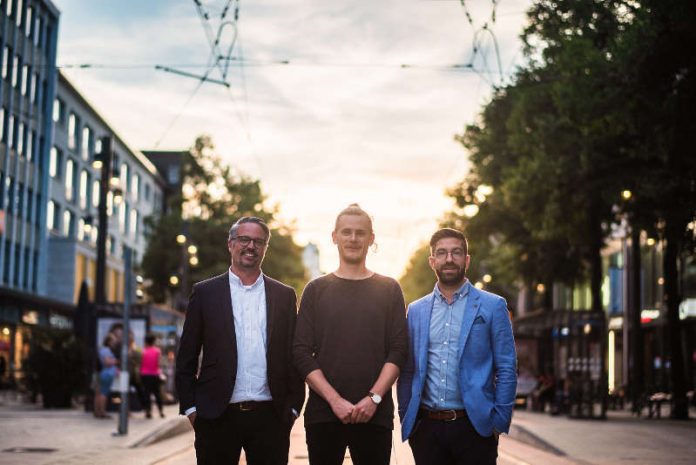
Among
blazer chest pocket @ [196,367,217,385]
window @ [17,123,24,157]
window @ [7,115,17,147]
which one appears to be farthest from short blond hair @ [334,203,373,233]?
window @ [17,123,24,157]

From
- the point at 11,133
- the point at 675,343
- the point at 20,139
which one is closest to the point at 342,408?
the point at 675,343

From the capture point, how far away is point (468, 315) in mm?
6387

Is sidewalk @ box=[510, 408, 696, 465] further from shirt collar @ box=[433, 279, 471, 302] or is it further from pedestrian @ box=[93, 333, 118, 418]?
shirt collar @ box=[433, 279, 471, 302]

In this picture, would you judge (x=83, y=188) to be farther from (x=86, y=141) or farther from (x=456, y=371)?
(x=456, y=371)

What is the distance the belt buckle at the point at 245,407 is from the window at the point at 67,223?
6332 cm

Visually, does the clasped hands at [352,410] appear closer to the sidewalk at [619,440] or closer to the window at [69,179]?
the sidewalk at [619,440]

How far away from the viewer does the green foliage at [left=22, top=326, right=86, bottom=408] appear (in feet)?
97.0

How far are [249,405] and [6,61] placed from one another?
168 ft

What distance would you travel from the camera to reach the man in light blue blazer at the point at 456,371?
6.26 metres

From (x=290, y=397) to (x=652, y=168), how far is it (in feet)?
73.1

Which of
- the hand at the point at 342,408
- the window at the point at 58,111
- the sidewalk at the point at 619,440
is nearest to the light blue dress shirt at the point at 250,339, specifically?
the hand at the point at 342,408

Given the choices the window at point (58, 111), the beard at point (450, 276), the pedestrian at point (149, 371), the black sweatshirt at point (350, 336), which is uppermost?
the window at point (58, 111)

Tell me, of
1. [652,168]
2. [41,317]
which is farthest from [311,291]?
[41,317]

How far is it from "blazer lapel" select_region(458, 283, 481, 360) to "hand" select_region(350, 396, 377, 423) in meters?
0.53
